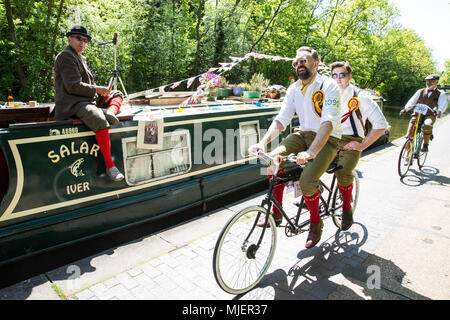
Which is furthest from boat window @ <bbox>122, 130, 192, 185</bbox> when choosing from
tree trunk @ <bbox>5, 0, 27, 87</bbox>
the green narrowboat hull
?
tree trunk @ <bbox>5, 0, 27, 87</bbox>

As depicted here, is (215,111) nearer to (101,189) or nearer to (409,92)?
(101,189)

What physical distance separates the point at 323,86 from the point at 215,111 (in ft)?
6.76

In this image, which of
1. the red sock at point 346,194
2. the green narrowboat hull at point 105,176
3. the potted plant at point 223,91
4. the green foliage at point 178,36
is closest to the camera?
the green narrowboat hull at point 105,176

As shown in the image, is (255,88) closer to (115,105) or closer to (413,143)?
(115,105)

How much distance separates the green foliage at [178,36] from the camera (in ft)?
37.3

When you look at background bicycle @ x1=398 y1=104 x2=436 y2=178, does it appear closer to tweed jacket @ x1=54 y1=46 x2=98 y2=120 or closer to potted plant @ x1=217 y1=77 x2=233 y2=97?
potted plant @ x1=217 y1=77 x2=233 y2=97

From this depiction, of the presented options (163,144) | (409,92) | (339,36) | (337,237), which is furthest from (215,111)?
(409,92)

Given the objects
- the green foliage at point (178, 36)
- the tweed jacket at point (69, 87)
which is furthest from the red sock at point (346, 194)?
the green foliage at point (178, 36)

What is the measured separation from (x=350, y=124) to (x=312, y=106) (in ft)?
2.95

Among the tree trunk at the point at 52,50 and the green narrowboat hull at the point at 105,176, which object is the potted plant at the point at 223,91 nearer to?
the green narrowboat hull at the point at 105,176

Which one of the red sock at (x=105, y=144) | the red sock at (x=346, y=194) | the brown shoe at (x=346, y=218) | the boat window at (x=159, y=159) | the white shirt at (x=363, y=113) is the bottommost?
the brown shoe at (x=346, y=218)

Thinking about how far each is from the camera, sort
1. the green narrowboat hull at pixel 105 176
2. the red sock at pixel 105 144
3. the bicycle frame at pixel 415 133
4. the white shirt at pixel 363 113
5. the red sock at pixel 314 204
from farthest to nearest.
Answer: the bicycle frame at pixel 415 133 → the white shirt at pixel 363 113 → the red sock at pixel 105 144 → the red sock at pixel 314 204 → the green narrowboat hull at pixel 105 176

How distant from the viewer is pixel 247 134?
541cm

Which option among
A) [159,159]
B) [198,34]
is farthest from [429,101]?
[198,34]
